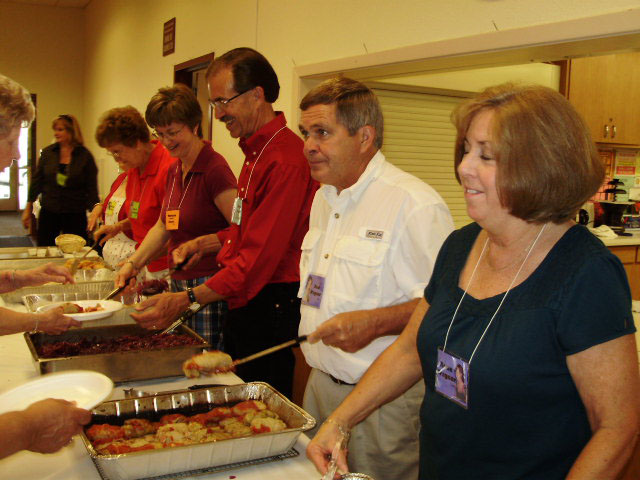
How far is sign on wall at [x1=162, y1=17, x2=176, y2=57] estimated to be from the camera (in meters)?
5.66

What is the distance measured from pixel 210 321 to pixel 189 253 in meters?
0.33

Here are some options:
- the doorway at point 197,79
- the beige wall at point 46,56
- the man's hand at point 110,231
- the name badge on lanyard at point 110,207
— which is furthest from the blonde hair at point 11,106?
the beige wall at point 46,56

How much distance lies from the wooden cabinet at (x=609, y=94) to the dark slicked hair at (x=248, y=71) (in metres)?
3.34

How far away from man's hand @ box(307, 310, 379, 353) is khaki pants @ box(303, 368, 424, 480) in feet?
0.84

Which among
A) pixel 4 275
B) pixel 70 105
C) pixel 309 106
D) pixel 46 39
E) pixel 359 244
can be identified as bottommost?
pixel 4 275

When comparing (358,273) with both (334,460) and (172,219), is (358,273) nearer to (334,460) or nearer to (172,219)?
(334,460)

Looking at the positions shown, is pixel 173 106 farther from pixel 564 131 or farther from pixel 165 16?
pixel 165 16

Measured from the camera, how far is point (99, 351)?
201 cm

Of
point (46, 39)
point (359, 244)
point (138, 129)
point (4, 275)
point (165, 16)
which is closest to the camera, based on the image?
point (359, 244)

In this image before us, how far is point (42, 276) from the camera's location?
2535 mm

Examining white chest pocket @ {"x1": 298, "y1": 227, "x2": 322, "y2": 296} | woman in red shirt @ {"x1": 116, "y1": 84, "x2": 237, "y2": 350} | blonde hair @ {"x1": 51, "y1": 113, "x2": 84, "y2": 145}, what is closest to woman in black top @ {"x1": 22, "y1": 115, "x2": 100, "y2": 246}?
A: blonde hair @ {"x1": 51, "y1": 113, "x2": 84, "y2": 145}

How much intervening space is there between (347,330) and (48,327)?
3.63ft

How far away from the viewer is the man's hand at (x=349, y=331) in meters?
1.66

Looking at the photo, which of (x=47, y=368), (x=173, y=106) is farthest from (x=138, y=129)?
(x=47, y=368)
